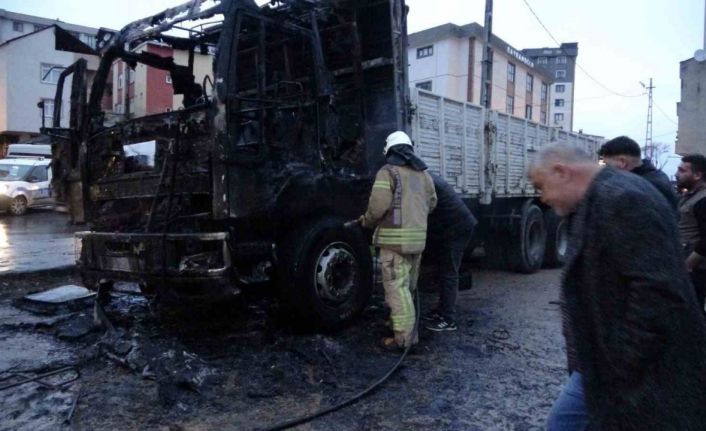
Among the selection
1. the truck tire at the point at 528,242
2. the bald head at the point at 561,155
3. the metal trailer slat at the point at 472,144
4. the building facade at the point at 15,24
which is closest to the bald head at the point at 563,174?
the bald head at the point at 561,155

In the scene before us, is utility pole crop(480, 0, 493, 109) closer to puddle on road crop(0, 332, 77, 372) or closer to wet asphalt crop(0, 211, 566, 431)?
wet asphalt crop(0, 211, 566, 431)

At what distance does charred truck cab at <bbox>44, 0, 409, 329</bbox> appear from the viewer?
4422mm

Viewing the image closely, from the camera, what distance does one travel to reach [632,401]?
1.60 metres

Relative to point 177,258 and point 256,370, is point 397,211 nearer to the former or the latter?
point 256,370

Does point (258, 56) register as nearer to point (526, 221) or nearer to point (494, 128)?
point (494, 128)

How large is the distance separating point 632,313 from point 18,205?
1979 centimetres

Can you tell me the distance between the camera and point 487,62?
14.8 m

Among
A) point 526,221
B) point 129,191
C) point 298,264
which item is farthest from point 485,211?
point 129,191

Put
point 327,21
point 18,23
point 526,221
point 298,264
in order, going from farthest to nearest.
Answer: point 18,23 → point 526,221 → point 327,21 → point 298,264

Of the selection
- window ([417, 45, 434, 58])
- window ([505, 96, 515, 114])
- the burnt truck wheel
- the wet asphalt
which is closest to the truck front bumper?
the wet asphalt

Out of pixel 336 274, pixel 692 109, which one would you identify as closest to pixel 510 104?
pixel 692 109

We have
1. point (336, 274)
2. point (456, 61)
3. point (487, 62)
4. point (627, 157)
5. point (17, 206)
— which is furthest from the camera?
point (456, 61)

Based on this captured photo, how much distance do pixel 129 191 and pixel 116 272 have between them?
72cm

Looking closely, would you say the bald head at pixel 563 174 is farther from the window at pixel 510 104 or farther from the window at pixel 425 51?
the window at pixel 510 104
